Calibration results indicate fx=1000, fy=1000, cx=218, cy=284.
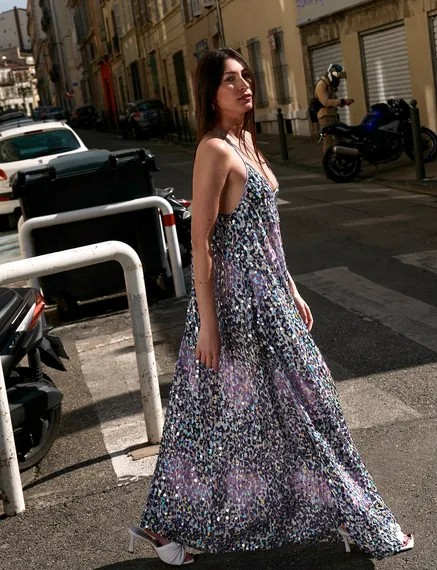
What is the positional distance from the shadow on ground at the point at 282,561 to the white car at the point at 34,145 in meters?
12.0

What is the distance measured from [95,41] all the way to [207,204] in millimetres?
64821

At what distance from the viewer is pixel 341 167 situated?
49.4 feet

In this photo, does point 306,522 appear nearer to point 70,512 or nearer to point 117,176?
point 70,512

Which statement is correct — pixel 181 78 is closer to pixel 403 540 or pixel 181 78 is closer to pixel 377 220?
pixel 377 220

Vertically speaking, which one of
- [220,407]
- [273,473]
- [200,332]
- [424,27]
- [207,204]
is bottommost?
[273,473]

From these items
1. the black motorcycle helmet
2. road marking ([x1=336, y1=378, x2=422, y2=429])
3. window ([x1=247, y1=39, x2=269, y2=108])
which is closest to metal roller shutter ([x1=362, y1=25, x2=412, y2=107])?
the black motorcycle helmet

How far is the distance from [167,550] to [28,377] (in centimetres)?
168

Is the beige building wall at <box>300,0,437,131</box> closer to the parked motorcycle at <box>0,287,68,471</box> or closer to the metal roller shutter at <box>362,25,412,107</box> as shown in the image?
the metal roller shutter at <box>362,25,412,107</box>

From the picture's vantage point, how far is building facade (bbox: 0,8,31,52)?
161125 millimetres

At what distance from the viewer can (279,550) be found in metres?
3.46

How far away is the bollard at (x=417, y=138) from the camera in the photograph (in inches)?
523

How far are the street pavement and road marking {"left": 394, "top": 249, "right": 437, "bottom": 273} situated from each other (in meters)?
0.01

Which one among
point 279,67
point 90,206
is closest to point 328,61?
point 279,67

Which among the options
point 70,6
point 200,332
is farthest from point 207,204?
point 70,6
